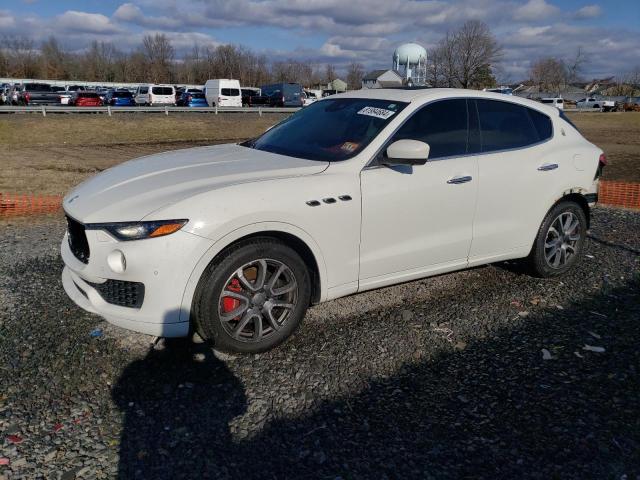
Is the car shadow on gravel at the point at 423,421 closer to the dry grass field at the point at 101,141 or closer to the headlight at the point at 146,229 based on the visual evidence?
the headlight at the point at 146,229

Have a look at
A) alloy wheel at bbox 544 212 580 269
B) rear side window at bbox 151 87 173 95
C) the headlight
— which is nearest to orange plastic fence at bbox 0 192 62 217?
the headlight

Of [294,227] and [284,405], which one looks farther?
[294,227]

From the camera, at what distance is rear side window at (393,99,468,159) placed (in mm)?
4138

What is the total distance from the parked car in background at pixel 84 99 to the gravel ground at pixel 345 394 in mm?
36346

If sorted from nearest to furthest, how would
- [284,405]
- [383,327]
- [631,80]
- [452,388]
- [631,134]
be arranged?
[284,405], [452,388], [383,327], [631,134], [631,80]

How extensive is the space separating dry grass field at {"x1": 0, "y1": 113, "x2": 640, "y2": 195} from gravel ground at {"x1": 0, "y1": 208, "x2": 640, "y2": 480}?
802cm

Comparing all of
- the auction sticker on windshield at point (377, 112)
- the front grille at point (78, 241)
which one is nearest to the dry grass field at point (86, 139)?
the front grille at point (78, 241)

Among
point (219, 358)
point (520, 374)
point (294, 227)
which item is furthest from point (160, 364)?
point (520, 374)

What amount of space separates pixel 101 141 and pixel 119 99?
1574 cm

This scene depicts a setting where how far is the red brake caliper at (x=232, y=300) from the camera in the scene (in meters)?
3.45

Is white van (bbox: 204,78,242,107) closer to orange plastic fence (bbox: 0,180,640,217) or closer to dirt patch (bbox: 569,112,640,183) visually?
dirt patch (bbox: 569,112,640,183)

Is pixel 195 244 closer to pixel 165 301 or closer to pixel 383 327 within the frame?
pixel 165 301

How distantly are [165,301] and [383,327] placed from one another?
172cm

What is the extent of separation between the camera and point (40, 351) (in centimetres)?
356
